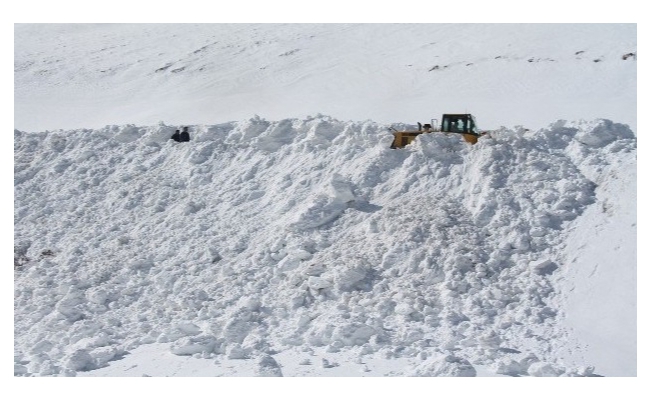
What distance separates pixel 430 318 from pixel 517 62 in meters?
12.3

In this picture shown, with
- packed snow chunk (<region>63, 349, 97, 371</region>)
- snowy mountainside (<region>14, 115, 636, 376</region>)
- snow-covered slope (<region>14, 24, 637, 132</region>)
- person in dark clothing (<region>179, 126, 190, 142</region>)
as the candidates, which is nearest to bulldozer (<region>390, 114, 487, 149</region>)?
snowy mountainside (<region>14, 115, 636, 376</region>)

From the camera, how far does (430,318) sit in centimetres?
1121

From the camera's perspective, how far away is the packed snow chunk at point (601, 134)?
13898 millimetres

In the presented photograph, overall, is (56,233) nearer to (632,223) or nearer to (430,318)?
(430,318)

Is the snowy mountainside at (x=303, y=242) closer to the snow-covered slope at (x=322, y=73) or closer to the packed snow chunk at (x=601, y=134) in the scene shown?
the packed snow chunk at (x=601, y=134)

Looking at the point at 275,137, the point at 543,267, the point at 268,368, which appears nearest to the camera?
the point at 268,368

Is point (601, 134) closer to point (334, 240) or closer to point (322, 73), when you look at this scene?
point (334, 240)

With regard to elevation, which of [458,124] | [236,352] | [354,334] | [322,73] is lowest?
[236,352]

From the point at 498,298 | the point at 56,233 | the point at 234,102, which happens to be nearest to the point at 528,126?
the point at 498,298

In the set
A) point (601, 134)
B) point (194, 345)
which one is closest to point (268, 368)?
point (194, 345)

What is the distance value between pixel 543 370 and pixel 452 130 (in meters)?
5.98

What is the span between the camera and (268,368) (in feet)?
34.0

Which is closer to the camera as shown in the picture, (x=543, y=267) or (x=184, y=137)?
(x=543, y=267)

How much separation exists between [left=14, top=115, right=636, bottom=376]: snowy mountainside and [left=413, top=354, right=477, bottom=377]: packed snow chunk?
24mm
